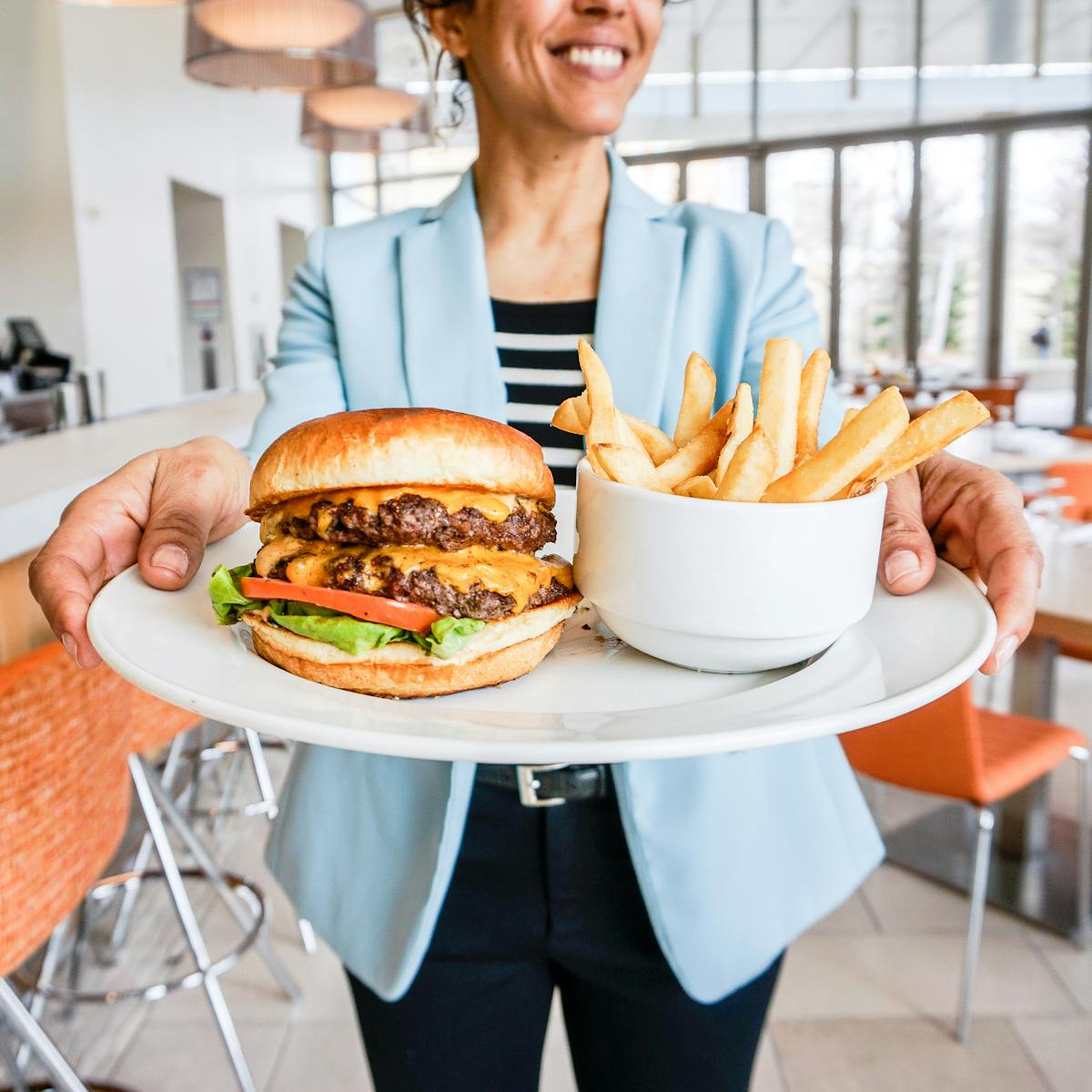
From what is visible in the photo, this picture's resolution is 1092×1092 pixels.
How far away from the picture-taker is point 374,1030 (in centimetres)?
140

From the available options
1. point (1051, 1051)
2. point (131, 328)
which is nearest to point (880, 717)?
point (1051, 1051)

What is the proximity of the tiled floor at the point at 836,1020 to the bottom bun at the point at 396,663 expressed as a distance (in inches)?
75.4

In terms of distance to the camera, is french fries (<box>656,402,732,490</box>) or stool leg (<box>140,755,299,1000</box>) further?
stool leg (<box>140,755,299,1000</box>)

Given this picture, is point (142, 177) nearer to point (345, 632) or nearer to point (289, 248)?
point (289, 248)

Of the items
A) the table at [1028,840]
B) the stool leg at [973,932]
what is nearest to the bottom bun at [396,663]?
the stool leg at [973,932]

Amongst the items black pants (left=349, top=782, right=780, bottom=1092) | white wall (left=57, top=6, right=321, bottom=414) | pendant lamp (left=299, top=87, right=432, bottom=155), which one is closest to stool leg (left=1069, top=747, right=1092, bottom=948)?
black pants (left=349, top=782, right=780, bottom=1092)

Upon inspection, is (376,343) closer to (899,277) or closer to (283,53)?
(283,53)

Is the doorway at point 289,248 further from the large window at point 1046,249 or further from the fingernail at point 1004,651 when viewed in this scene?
the fingernail at point 1004,651

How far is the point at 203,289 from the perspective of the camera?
35.0 ft

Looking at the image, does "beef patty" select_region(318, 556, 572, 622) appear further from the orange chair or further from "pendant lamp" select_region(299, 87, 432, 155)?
"pendant lamp" select_region(299, 87, 432, 155)

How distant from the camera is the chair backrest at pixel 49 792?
1.42 metres

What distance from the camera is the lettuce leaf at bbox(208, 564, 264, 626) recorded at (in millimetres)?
987

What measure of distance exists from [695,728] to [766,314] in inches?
32.6

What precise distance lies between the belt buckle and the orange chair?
4.81 feet
